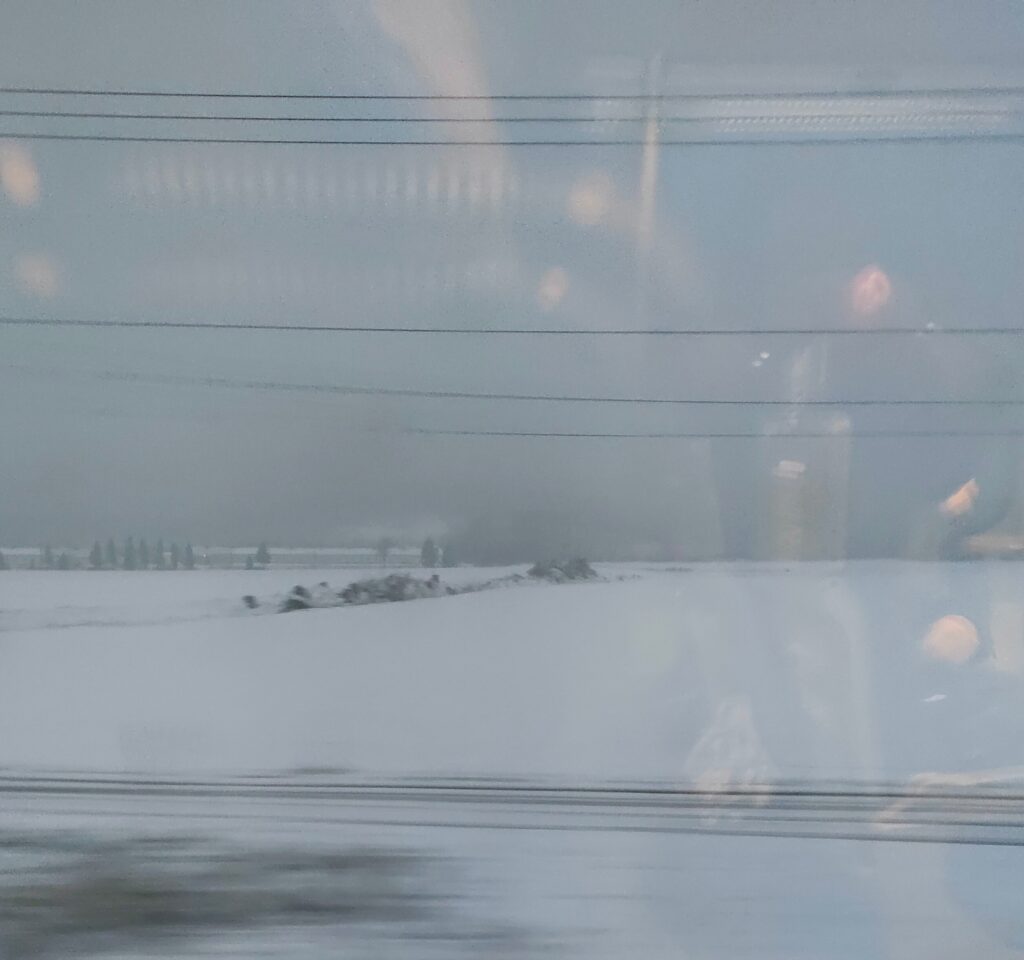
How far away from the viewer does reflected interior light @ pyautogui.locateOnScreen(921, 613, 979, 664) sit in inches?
132

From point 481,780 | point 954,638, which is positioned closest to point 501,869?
point 481,780

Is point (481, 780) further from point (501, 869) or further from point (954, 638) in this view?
point (954, 638)

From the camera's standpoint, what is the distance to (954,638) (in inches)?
132

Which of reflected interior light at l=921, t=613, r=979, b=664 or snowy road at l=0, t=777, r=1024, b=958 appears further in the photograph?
reflected interior light at l=921, t=613, r=979, b=664

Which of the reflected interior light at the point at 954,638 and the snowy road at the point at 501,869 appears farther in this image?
the reflected interior light at the point at 954,638

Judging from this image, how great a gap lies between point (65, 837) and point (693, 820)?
2.02 m

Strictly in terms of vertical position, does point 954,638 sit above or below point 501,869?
above

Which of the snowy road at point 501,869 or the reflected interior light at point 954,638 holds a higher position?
the reflected interior light at point 954,638

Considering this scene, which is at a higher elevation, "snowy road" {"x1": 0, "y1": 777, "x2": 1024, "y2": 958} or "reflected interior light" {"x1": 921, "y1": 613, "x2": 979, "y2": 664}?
"reflected interior light" {"x1": 921, "y1": 613, "x2": 979, "y2": 664}

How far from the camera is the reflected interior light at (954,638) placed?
3.35 meters

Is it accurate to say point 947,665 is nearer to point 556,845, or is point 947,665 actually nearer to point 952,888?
point 952,888

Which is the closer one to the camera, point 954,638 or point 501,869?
point 501,869

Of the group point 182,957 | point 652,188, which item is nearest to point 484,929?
point 182,957

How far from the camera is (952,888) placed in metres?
3.04
